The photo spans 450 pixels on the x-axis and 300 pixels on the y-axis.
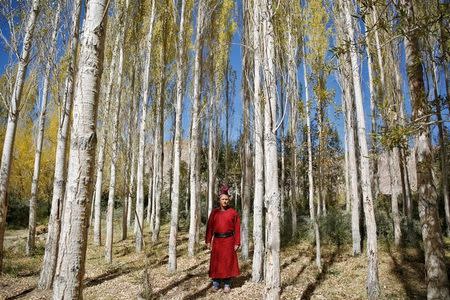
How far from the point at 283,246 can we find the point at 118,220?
1407 cm

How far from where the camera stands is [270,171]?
14.3 ft

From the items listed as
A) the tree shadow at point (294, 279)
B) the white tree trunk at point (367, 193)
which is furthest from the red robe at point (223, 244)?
the white tree trunk at point (367, 193)

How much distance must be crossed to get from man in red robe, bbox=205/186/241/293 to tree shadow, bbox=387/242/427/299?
125 inches

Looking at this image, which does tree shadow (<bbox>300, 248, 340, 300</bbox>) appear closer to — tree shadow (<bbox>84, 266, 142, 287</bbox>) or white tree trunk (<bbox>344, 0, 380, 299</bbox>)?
white tree trunk (<bbox>344, 0, 380, 299</bbox>)

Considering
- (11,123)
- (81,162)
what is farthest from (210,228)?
(11,123)

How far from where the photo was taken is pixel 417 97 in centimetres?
439

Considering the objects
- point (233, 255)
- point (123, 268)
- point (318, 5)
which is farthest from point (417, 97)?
point (318, 5)

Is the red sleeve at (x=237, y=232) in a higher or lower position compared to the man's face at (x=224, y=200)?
lower

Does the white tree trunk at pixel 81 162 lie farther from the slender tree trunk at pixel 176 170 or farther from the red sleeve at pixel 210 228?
the slender tree trunk at pixel 176 170

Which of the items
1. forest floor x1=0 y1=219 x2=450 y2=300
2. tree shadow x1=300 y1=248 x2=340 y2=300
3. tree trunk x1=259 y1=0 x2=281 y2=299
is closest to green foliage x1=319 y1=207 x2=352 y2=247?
forest floor x1=0 y1=219 x2=450 y2=300

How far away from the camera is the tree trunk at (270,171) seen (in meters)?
4.23

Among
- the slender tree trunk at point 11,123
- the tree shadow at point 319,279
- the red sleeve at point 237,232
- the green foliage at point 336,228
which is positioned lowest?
the tree shadow at point 319,279

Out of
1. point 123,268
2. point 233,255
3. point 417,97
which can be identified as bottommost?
point 123,268

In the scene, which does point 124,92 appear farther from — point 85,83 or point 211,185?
point 85,83
